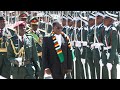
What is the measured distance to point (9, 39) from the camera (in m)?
11.1

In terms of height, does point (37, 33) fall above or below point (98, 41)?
above

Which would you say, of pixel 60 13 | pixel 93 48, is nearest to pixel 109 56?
pixel 93 48

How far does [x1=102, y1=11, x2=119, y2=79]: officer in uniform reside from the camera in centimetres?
1117

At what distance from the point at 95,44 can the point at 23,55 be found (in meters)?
1.40

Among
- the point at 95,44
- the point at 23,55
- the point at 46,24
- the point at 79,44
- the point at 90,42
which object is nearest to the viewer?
the point at 23,55

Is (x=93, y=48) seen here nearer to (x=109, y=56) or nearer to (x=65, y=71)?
(x=109, y=56)

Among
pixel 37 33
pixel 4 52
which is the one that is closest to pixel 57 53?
pixel 37 33

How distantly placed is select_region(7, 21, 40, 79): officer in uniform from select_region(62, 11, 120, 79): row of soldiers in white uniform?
Answer: 768mm

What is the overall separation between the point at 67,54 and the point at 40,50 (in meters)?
0.91

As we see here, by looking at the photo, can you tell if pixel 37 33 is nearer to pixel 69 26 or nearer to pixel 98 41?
pixel 69 26

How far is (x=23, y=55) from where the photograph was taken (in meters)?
10.9

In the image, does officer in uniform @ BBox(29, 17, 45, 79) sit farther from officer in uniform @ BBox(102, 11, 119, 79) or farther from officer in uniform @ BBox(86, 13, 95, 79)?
officer in uniform @ BBox(102, 11, 119, 79)

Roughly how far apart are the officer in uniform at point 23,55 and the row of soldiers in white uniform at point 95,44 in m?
0.77
